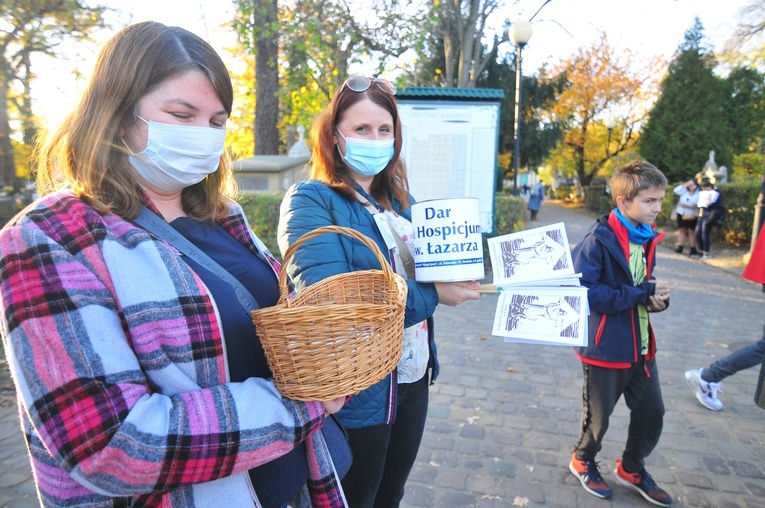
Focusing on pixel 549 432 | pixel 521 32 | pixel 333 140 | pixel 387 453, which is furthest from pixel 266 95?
pixel 387 453

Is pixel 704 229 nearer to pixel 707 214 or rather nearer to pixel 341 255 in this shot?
pixel 707 214

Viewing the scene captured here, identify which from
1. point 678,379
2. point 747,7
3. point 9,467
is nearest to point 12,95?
point 9,467

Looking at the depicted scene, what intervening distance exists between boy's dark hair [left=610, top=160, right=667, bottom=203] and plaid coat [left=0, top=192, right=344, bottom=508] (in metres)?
2.27

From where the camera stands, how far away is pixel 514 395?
4176mm

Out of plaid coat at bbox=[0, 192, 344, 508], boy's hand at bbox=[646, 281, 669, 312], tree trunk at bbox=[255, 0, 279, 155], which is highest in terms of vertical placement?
tree trunk at bbox=[255, 0, 279, 155]

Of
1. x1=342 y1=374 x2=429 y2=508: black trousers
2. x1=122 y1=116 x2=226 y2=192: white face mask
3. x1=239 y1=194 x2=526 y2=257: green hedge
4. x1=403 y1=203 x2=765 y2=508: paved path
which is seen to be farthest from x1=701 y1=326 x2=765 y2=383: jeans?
x1=239 y1=194 x2=526 y2=257: green hedge

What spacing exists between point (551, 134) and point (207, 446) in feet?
60.1

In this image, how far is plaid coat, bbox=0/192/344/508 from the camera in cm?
84

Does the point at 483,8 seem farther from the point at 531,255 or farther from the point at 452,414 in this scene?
the point at 531,255

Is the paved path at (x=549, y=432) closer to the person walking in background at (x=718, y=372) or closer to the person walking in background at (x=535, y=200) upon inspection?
the person walking in background at (x=718, y=372)

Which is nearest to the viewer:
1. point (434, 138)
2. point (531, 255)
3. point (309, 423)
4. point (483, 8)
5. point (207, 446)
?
point (207, 446)

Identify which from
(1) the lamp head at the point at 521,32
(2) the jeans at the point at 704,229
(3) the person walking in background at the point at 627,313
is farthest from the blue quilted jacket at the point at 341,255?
(2) the jeans at the point at 704,229

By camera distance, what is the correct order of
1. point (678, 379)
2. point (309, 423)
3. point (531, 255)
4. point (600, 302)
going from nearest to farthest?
point (309, 423) → point (531, 255) → point (600, 302) → point (678, 379)

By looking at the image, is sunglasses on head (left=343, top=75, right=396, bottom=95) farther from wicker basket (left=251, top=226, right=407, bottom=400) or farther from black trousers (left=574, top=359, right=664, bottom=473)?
black trousers (left=574, top=359, right=664, bottom=473)
